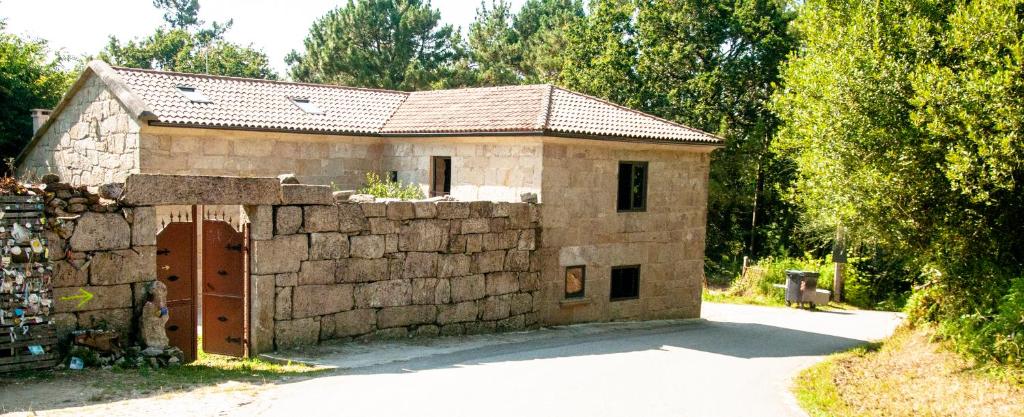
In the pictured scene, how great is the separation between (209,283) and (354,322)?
85.3 inches

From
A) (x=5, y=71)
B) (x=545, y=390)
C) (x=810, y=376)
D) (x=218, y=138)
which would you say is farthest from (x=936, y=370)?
(x=5, y=71)

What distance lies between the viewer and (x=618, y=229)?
58.0 feet

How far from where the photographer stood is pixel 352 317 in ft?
42.0

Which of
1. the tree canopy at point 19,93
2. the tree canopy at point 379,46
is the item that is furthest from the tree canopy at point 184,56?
the tree canopy at point 19,93

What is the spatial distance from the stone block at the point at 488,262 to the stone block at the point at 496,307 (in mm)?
518

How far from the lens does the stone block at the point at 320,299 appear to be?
12086 mm

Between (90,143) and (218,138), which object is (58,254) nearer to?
(218,138)

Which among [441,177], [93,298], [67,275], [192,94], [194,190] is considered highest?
[192,94]

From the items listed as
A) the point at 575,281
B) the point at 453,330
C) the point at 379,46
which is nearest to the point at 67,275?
the point at 453,330

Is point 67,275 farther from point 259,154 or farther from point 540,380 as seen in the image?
point 259,154

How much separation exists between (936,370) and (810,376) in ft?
6.41

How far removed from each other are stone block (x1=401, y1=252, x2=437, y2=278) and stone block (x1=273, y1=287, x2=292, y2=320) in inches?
79.6

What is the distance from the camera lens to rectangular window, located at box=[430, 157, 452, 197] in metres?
18.3

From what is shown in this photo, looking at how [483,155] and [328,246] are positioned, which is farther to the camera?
[483,155]
